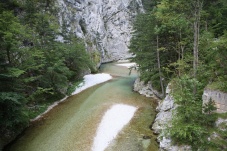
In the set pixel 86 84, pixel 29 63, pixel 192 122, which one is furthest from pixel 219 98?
pixel 86 84

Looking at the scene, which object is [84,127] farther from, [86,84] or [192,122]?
[86,84]

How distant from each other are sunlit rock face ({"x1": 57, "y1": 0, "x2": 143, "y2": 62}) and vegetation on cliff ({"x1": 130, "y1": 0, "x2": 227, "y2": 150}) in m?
20.3

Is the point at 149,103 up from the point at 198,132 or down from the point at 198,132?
down

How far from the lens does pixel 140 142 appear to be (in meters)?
12.8

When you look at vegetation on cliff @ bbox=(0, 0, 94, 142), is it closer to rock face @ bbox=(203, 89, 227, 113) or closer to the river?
the river

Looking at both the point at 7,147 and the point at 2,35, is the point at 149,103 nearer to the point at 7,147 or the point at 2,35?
Answer: the point at 7,147

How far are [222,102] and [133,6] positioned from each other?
212 ft

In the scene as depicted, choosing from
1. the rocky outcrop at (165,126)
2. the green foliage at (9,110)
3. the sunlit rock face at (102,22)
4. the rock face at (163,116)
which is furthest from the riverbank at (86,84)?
the sunlit rock face at (102,22)

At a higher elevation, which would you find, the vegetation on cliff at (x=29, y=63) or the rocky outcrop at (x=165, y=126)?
the vegetation on cliff at (x=29, y=63)

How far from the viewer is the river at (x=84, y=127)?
41.1 feet

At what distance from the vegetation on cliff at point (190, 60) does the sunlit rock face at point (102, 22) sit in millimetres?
20283

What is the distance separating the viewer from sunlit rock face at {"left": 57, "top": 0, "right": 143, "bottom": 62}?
1532 inches

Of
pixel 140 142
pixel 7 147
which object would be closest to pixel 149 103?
pixel 140 142

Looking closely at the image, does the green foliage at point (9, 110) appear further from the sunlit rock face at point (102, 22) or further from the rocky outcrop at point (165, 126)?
the sunlit rock face at point (102, 22)
